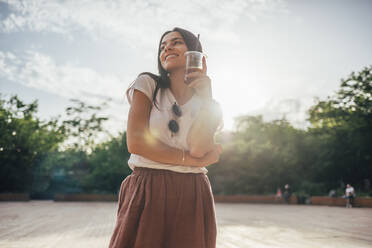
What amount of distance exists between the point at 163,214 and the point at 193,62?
71 cm

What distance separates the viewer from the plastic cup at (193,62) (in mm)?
1431

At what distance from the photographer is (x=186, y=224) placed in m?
1.29

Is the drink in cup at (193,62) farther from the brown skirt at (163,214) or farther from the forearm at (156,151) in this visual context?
the brown skirt at (163,214)

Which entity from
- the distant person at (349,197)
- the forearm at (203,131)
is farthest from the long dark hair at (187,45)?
the distant person at (349,197)

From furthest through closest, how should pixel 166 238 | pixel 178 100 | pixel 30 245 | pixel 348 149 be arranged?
pixel 348 149 < pixel 30 245 < pixel 178 100 < pixel 166 238

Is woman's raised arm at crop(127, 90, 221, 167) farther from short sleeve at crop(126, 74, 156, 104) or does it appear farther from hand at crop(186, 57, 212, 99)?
hand at crop(186, 57, 212, 99)

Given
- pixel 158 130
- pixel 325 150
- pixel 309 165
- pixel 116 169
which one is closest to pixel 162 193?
pixel 158 130

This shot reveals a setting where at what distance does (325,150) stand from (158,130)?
31.8 m

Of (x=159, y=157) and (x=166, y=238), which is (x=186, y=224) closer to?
(x=166, y=238)

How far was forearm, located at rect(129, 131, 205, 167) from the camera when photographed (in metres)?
1.29

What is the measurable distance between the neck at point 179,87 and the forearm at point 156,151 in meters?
0.34

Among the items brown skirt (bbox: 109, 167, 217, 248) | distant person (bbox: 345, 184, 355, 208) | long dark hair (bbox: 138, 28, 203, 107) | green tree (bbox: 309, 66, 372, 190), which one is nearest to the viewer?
brown skirt (bbox: 109, 167, 217, 248)

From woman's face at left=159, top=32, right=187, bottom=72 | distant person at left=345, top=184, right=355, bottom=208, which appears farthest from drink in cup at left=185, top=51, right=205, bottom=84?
distant person at left=345, top=184, right=355, bottom=208

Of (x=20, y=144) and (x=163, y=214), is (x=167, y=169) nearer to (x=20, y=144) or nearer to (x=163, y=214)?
(x=163, y=214)
